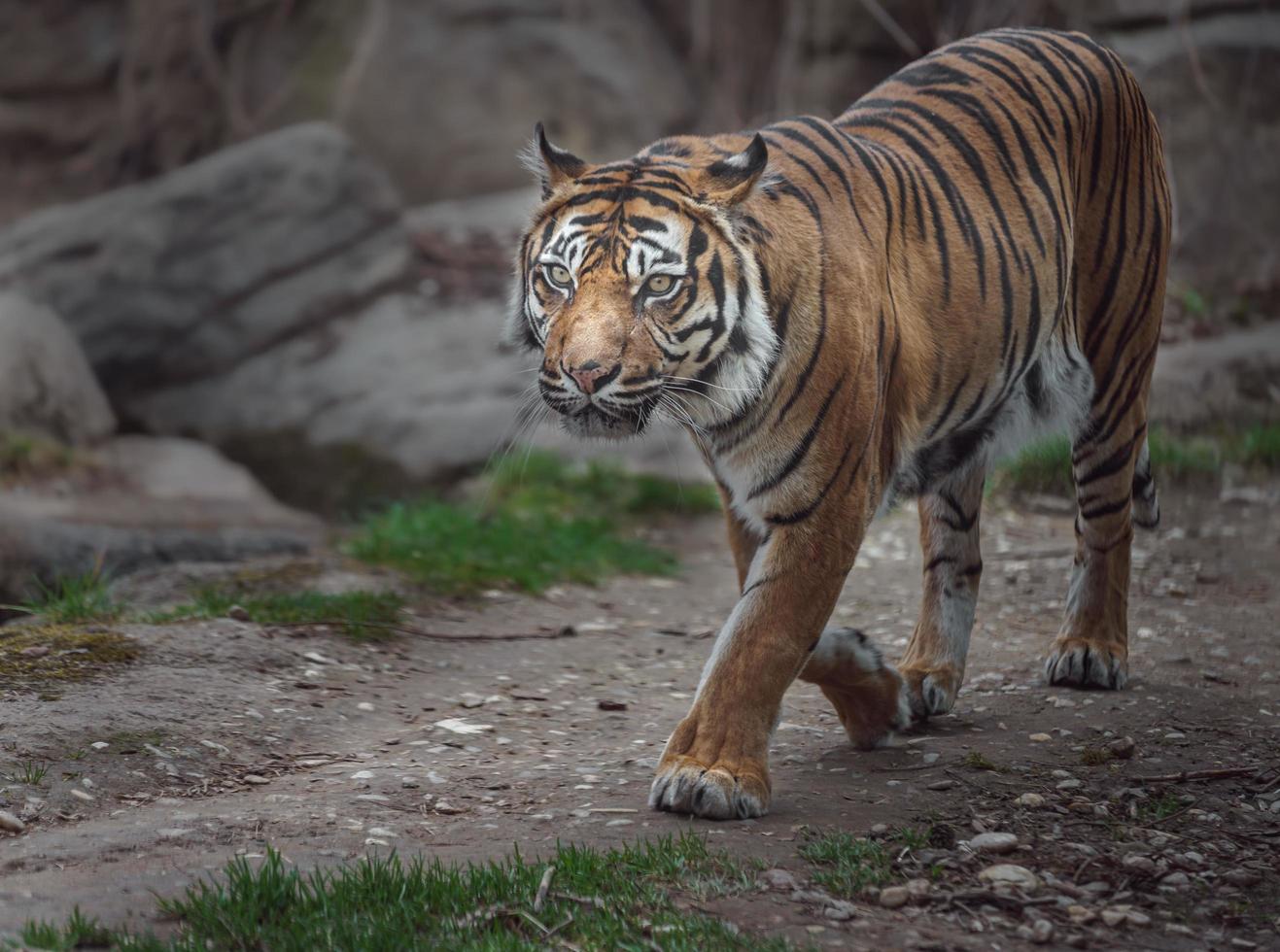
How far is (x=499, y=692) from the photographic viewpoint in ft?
15.6

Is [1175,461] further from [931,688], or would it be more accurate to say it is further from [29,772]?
[29,772]

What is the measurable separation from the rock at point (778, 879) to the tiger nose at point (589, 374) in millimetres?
1100

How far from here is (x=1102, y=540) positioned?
4637mm

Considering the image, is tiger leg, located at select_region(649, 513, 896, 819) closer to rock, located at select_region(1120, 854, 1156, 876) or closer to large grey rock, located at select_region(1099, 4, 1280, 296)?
rock, located at select_region(1120, 854, 1156, 876)

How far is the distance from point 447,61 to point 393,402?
4.48 m

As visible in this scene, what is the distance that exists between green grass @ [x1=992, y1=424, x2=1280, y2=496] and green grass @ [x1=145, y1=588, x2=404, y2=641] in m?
3.40

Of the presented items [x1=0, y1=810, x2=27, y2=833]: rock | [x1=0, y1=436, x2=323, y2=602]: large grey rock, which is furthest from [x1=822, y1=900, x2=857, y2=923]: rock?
[x1=0, y1=436, x2=323, y2=602]: large grey rock

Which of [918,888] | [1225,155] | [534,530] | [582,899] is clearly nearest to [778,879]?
[918,888]

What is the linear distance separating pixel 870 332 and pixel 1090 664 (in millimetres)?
1527

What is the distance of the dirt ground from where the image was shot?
2.97m

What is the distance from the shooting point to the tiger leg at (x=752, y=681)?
11.0ft

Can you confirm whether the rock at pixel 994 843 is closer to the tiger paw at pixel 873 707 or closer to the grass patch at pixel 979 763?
the grass patch at pixel 979 763

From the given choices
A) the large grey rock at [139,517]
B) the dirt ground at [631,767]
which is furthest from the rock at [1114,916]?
the large grey rock at [139,517]

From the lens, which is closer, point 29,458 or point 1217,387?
point 1217,387
